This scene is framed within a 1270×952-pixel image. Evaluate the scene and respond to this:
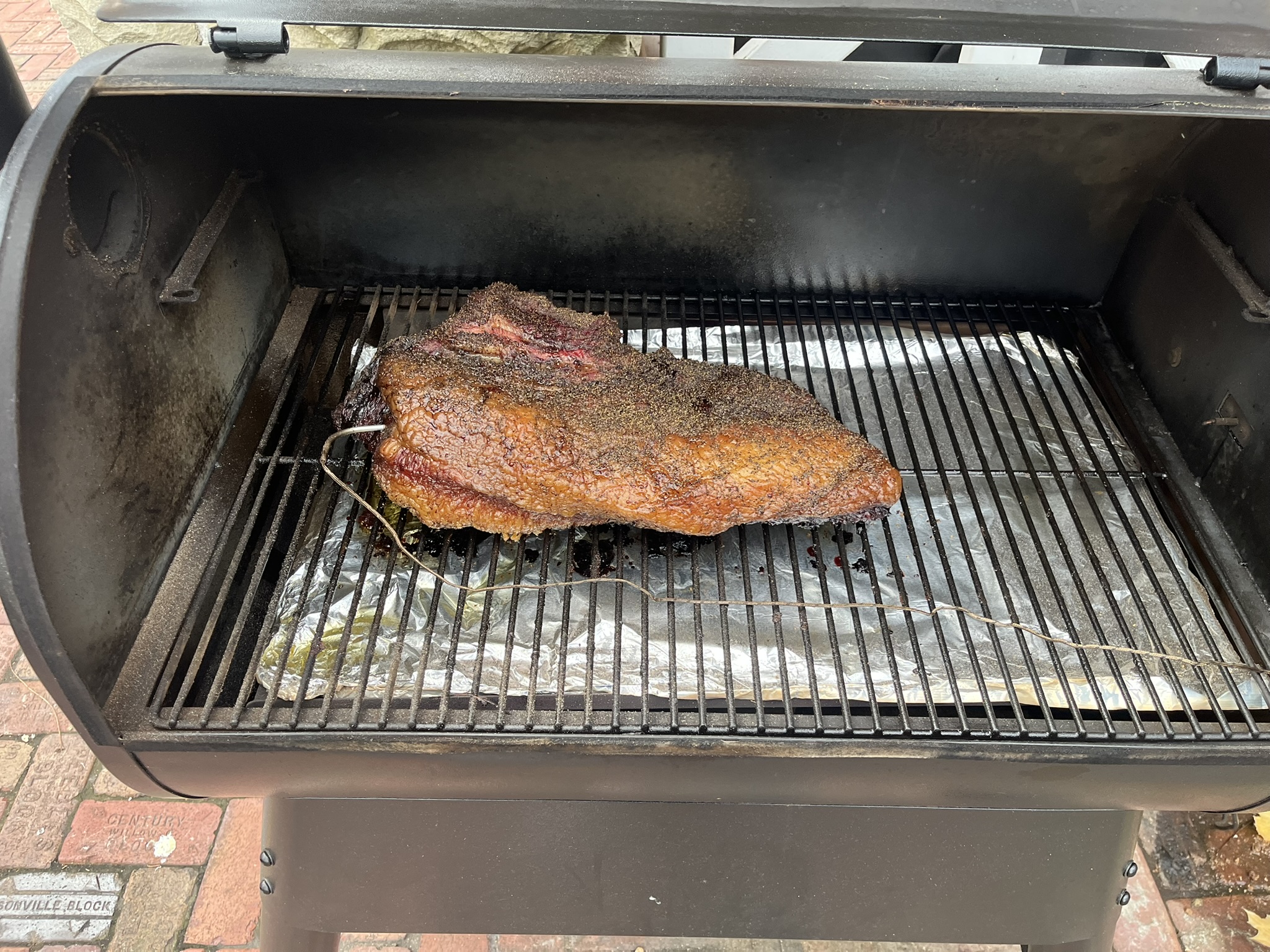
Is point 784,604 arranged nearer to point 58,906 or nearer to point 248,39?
point 248,39

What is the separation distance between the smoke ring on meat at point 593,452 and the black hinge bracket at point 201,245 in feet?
1.35

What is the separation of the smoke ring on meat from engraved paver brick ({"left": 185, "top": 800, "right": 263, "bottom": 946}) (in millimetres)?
1374

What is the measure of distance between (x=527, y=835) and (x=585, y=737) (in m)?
0.46

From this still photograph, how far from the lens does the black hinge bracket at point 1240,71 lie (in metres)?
1.40

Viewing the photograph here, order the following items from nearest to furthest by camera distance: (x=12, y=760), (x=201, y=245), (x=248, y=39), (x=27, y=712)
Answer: (x=248, y=39), (x=201, y=245), (x=12, y=760), (x=27, y=712)

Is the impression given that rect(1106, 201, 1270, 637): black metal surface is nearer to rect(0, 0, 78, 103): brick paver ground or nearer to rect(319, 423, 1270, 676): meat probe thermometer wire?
rect(319, 423, 1270, 676): meat probe thermometer wire

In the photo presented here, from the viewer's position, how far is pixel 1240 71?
1.40 metres

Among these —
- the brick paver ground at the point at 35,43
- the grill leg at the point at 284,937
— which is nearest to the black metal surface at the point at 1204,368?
the grill leg at the point at 284,937

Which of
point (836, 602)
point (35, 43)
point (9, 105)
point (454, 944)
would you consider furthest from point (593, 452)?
point (35, 43)

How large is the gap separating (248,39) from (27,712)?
2.59 m

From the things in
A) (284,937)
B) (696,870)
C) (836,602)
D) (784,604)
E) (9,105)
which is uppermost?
(9,105)

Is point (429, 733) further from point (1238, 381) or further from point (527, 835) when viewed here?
point (1238, 381)

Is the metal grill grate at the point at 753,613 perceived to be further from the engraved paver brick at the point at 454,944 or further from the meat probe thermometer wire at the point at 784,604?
the engraved paver brick at the point at 454,944

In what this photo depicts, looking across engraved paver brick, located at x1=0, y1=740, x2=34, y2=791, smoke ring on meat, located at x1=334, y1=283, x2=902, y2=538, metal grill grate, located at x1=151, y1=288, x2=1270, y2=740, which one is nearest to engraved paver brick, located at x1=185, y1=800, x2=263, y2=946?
engraved paver brick, located at x1=0, y1=740, x2=34, y2=791
